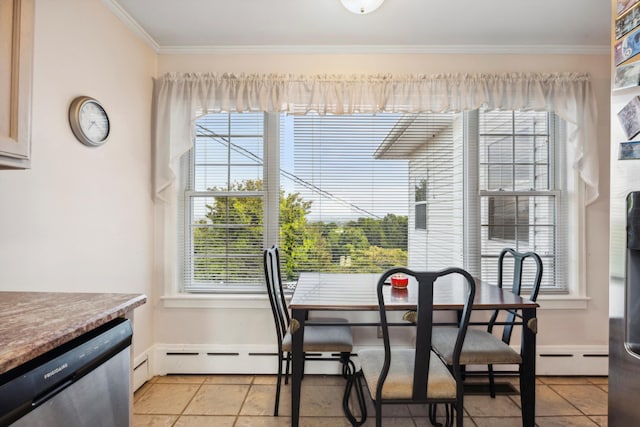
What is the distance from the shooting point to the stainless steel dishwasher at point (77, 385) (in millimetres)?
779

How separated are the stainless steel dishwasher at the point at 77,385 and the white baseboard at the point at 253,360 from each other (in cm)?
151

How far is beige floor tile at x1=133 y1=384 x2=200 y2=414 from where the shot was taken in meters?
2.18

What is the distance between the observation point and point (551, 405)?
7.36 feet

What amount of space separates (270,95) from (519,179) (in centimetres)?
208

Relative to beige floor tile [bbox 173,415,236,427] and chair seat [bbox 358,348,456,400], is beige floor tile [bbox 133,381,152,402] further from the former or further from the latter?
chair seat [bbox 358,348,456,400]

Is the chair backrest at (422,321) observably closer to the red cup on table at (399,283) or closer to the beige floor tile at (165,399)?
the red cup on table at (399,283)

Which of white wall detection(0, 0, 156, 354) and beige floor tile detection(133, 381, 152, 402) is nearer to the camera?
white wall detection(0, 0, 156, 354)

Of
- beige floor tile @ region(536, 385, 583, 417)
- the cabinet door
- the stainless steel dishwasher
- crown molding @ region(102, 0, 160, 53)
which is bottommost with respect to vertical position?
beige floor tile @ region(536, 385, 583, 417)

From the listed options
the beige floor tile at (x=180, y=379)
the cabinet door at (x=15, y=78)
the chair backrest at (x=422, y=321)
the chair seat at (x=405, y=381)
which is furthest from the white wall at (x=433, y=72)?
the cabinet door at (x=15, y=78)

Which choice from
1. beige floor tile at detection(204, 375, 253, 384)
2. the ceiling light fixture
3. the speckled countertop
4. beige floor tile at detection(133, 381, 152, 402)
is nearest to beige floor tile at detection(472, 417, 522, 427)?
beige floor tile at detection(204, 375, 253, 384)

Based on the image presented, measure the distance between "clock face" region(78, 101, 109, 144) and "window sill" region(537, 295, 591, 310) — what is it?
10.7ft

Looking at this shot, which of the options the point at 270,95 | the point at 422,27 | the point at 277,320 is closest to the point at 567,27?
the point at 422,27

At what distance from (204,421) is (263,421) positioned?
1.17ft

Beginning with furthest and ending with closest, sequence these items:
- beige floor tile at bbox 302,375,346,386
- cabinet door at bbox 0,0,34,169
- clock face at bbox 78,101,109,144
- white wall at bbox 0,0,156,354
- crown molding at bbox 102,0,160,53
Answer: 1. beige floor tile at bbox 302,375,346,386
2. crown molding at bbox 102,0,160,53
3. clock face at bbox 78,101,109,144
4. white wall at bbox 0,0,156,354
5. cabinet door at bbox 0,0,34,169
